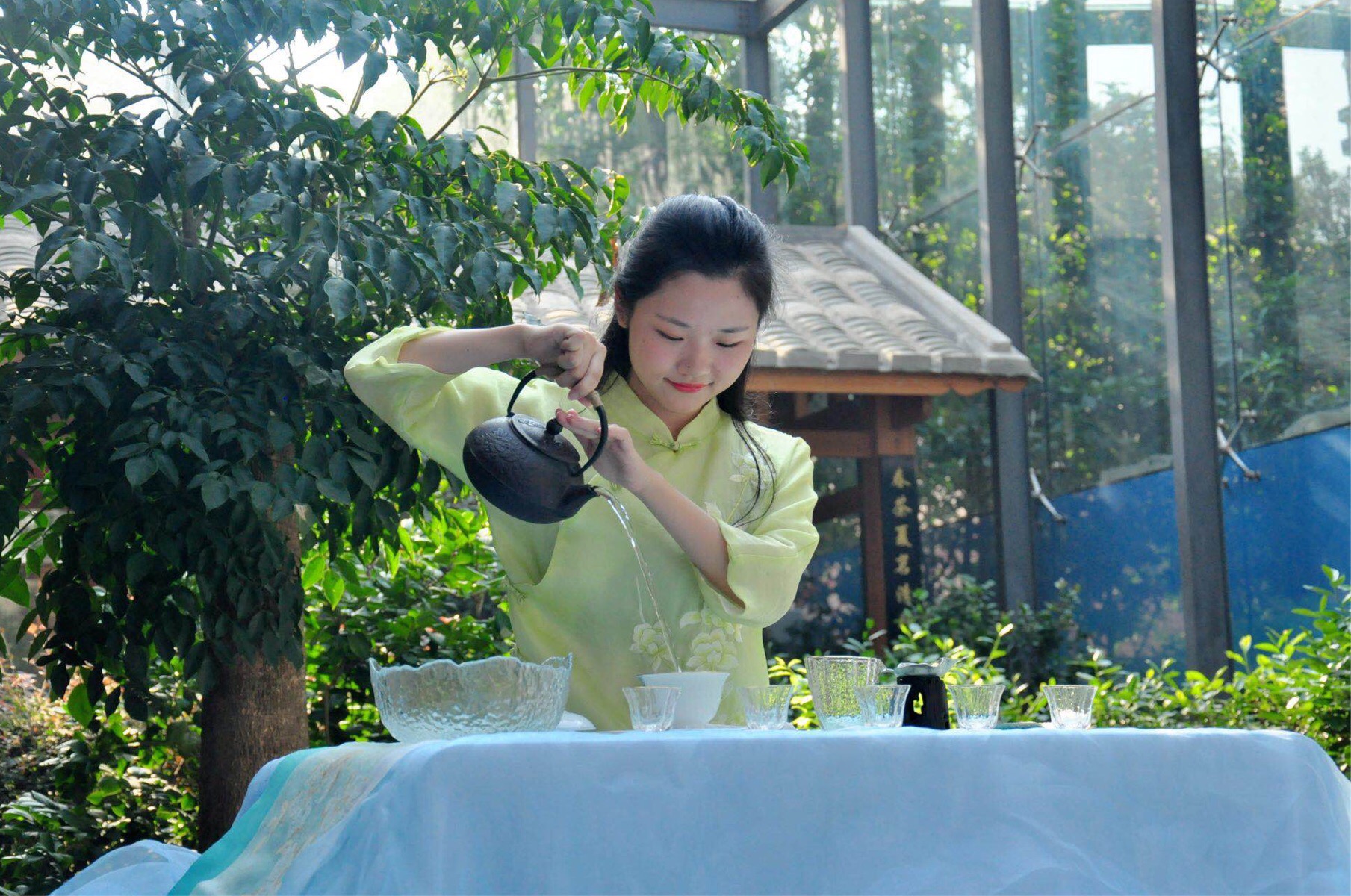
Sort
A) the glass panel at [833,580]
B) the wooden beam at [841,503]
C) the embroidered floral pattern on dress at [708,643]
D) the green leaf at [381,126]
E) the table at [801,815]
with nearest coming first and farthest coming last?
the table at [801,815], the embroidered floral pattern on dress at [708,643], the green leaf at [381,126], the wooden beam at [841,503], the glass panel at [833,580]

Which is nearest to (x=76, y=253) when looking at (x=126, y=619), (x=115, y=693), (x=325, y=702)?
(x=126, y=619)

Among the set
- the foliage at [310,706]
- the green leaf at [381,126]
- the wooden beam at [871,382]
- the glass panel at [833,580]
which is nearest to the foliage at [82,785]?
the foliage at [310,706]

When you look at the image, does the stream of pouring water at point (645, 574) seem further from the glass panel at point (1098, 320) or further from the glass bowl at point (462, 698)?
the glass panel at point (1098, 320)

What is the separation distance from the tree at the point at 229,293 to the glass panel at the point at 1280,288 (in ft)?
11.7

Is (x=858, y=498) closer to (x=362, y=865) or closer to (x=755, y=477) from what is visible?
(x=755, y=477)

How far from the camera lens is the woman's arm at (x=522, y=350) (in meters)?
1.88

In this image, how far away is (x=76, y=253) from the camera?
2229 mm

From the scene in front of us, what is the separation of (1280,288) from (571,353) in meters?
4.81

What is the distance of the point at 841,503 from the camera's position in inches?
283

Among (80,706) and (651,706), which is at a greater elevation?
(651,706)

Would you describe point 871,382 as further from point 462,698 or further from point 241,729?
point 462,698

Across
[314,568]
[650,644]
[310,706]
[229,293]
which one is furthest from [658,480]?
[310,706]

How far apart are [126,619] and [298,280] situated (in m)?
0.74

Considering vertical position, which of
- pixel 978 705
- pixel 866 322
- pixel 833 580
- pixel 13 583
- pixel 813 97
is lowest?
pixel 833 580
